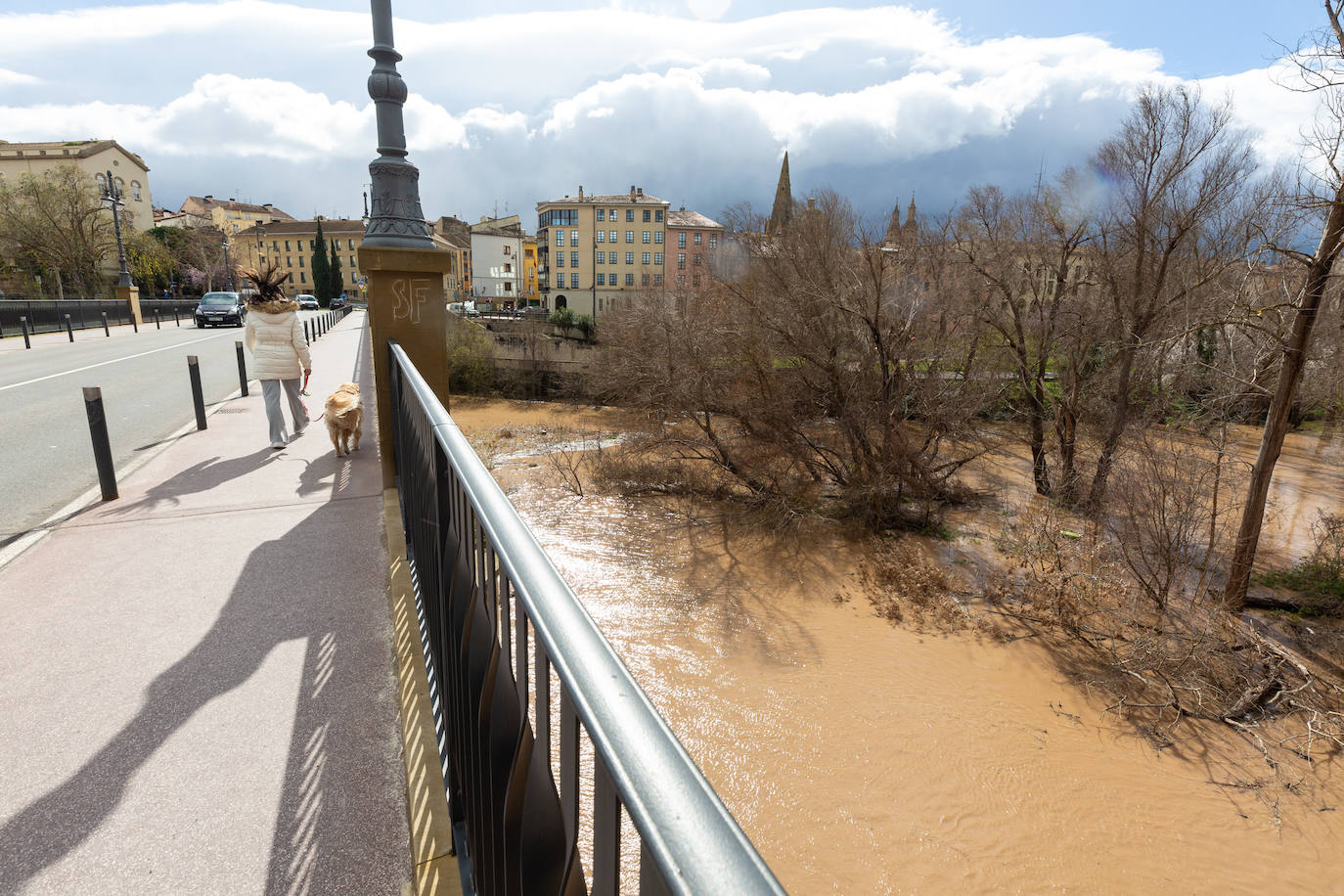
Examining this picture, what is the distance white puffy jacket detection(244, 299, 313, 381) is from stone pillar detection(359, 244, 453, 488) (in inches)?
87.2

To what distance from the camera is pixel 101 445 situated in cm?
479

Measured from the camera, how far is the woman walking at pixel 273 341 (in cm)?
642

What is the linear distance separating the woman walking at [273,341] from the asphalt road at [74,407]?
23.0 inches

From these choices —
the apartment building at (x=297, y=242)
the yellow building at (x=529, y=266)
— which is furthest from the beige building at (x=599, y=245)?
the apartment building at (x=297, y=242)

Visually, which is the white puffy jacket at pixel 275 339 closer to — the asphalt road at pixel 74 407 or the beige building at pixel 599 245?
the asphalt road at pixel 74 407

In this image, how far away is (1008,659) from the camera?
33.1 ft

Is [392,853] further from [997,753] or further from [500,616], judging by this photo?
[997,753]

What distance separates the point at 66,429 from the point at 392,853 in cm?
887

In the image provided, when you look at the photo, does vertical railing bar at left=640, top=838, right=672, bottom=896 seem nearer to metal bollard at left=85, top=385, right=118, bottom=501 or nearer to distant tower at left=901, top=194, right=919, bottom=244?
metal bollard at left=85, top=385, right=118, bottom=501

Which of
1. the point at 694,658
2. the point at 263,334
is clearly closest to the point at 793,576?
the point at 694,658

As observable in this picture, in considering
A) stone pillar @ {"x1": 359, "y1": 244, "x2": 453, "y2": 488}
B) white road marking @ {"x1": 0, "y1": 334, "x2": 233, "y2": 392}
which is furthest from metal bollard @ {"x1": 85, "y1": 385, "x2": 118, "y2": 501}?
white road marking @ {"x1": 0, "y1": 334, "x2": 233, "y2": 392}

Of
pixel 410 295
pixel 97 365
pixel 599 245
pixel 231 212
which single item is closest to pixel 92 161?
pixel 231 212

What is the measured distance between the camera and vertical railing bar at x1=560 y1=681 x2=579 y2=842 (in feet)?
2.56

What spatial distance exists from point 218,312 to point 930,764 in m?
31.0
